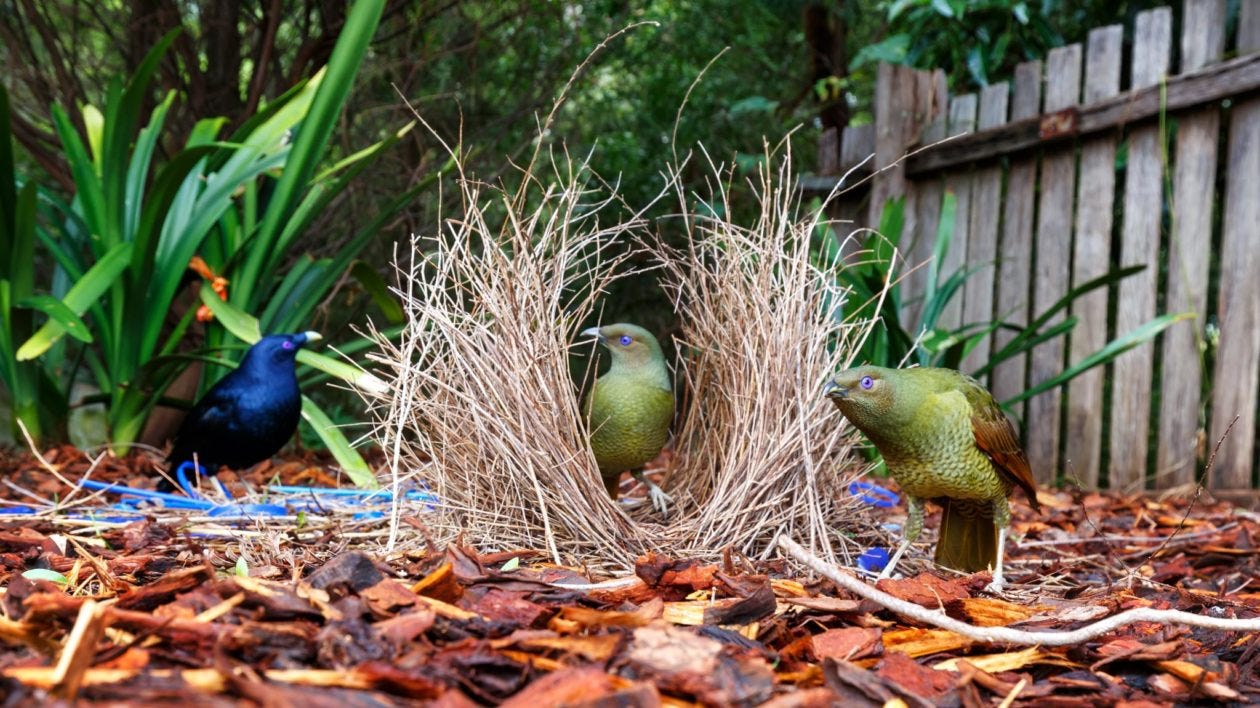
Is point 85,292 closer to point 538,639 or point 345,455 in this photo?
point 345,455

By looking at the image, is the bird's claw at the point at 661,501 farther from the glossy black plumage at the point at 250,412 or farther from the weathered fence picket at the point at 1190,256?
the weathered fence picket at the point at 1190,256

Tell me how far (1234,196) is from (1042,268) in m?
0.83

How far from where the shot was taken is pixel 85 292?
3.47 meters

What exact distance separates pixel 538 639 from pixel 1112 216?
151 inches

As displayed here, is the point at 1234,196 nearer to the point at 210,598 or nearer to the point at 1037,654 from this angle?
the point at 1037,654

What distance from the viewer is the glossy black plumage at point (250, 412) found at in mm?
3387

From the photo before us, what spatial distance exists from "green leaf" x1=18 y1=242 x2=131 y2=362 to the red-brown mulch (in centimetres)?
117

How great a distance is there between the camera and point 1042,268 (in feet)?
15.3

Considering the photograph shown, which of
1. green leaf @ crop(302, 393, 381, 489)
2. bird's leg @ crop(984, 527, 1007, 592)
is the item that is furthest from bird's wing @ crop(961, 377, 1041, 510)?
green leaf @ crop(302, 393, 381, 489)

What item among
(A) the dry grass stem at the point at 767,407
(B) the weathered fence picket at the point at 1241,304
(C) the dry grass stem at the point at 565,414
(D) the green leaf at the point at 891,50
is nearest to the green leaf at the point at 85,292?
(C) the dry grass stem at the point at 565,414

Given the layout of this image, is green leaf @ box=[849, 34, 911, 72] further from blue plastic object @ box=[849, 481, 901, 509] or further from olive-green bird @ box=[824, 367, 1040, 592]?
olive-green bird @ box=[824, 367, 1040, 592]

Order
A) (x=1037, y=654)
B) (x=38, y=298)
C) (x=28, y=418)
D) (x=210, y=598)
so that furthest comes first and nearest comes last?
(x=28, y=418) < (x=38, y=298) < (x=1037, y=654) < (x=210, y=598)

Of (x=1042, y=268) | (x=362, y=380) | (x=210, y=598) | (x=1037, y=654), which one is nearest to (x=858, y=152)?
(x=1042, y=268)

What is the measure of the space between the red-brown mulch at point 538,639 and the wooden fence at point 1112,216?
6.22 feet
